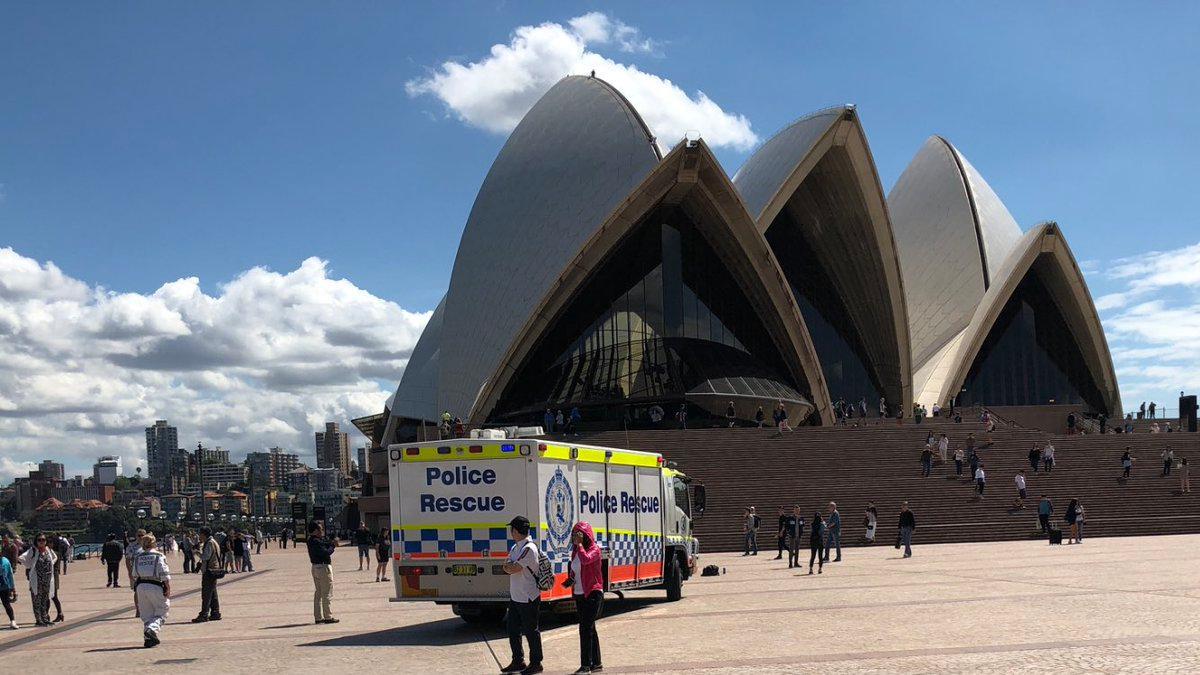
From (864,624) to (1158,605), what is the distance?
3074 mm

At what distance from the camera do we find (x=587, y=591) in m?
9.52


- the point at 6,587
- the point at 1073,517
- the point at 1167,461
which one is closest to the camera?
the point at 6,587

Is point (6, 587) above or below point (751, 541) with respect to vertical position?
above

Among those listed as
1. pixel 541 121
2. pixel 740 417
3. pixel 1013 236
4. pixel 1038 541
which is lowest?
pixel 1038 541

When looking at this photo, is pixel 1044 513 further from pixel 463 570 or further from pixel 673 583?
pixel 463 570

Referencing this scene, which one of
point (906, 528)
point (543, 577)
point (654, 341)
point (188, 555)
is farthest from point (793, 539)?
point (654, 341)

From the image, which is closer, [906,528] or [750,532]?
[906,528]

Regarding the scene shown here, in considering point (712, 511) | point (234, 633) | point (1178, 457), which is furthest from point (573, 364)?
point (234, 633)

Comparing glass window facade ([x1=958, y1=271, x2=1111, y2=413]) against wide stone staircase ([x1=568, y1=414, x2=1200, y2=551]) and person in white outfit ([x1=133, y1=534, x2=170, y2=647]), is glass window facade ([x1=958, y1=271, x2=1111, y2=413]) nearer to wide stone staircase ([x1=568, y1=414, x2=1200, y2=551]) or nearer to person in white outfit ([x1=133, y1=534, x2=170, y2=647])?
wide stone staircase ([x1=568, y1=414, x2=1200, y2=551])

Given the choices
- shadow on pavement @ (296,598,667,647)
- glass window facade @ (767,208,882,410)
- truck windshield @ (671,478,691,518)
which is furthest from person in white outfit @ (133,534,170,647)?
glass window facade @ (767,208,882,410)

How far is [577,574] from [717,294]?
3563cm

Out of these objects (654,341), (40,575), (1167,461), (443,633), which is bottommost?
(443,633)

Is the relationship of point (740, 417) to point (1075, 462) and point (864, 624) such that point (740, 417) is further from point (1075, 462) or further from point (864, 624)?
point (864, 624)

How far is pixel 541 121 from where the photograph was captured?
158 feet
